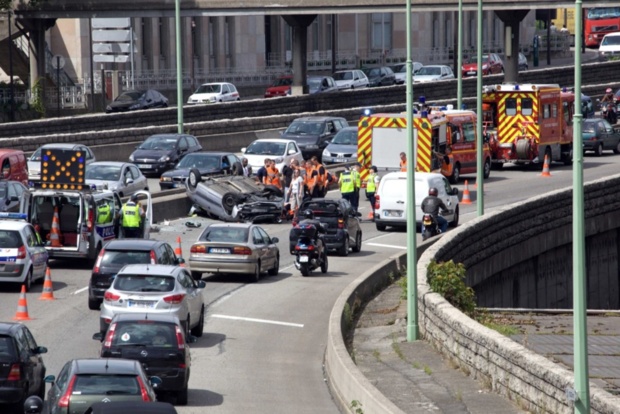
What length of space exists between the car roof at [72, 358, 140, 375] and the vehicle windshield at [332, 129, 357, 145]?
34876mm

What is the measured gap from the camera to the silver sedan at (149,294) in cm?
2361

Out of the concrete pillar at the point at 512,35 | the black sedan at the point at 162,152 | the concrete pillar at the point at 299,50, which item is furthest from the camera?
the concrete pillar at the point at 299,50

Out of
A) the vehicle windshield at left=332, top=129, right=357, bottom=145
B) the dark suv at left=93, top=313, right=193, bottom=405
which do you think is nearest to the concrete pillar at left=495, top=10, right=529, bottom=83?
the vehicle windshield at left=332, top=129, right=357, bottom=145

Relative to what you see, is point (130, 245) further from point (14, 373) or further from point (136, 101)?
point (136, 101)

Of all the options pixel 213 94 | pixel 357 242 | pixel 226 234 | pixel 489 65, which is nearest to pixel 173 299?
pixel 226 234

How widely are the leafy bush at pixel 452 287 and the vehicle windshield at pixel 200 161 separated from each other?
683 inches

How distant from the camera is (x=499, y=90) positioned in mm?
51812

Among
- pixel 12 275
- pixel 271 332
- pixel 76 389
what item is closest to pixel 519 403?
pixel 76 389

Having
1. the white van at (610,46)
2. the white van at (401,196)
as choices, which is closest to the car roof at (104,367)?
the white van at (401,196)

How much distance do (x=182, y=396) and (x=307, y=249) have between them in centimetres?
1230

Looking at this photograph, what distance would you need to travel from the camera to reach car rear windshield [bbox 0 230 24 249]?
28312mm

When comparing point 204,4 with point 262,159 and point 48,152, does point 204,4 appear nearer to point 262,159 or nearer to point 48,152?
point 262,159

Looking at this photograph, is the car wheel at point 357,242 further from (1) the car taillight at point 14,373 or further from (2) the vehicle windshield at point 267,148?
(1) the car taillight at point 14,373

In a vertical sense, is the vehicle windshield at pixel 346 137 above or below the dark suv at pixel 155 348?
above
